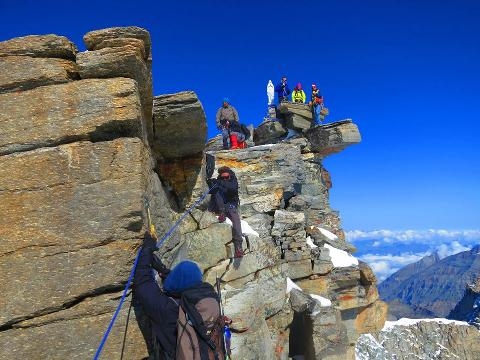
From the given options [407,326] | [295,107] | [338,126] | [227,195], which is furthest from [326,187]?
[227,195]

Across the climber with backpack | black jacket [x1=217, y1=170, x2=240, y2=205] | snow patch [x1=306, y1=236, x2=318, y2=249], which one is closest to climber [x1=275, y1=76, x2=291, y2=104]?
the climber with backpack

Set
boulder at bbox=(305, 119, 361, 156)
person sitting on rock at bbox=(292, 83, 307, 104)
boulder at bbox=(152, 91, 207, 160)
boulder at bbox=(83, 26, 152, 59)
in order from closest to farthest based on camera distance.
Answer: boulder at bbox=(83, 26, 152, 59), boulder at bbox=(152, 91, 207, 160), boulder at bbox=(305, 119, 361, 156), person sitting on rock at bbox=(292, 83, 307, 104)

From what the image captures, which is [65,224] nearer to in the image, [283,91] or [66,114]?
[66,114]

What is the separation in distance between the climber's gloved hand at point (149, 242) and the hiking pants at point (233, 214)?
24.7 feet

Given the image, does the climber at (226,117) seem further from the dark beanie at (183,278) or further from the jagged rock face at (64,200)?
the dark beanie at (183,278)

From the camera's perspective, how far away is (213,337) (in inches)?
262

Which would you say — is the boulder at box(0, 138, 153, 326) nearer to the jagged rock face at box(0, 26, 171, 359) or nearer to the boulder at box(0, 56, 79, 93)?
the jagged rock face at box(0, 26, 171, 359)

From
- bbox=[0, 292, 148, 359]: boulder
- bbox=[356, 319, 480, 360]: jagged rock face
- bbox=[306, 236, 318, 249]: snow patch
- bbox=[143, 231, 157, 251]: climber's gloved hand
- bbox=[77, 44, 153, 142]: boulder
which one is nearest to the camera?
bbox=[0, 292, 148, 359]: boulder

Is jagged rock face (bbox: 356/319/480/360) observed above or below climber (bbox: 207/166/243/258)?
below

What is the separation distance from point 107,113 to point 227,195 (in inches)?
348

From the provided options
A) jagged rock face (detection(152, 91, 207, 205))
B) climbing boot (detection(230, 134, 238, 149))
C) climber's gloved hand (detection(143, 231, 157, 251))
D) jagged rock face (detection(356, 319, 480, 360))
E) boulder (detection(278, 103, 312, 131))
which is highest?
boulder (detection(278, 103, 312, 131))

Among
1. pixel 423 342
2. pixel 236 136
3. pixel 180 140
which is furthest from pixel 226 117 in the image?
pixel 423 342

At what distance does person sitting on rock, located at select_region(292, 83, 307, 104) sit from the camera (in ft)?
124

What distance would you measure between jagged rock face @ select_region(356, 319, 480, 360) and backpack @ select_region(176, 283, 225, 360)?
30038 millimetres
